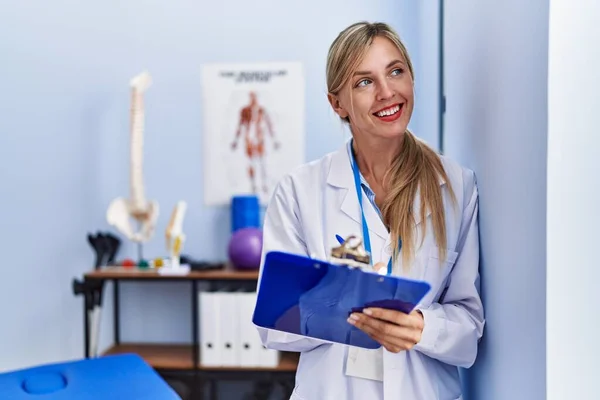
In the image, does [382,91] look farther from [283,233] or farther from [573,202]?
[573,202]

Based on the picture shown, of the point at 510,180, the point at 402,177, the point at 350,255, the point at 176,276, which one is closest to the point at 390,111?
→ the point at 402,177

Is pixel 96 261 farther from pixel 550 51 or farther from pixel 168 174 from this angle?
pixel 550 51

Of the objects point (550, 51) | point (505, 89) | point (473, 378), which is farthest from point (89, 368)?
point (550, 51)

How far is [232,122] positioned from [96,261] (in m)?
0.92

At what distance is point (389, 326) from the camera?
106 centimetres

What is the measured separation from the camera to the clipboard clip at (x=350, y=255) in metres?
0.97

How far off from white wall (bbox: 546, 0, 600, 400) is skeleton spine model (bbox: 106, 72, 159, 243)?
222 centimetres

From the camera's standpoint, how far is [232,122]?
309 cm

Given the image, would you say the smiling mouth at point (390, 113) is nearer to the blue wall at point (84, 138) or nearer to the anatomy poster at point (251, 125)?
the anatomy poster at point (251, 125)

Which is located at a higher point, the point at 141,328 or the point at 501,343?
the point at 501,343

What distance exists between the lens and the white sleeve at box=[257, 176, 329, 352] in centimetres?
134

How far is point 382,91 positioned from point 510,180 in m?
0.31

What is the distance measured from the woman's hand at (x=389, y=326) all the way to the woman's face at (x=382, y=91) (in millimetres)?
389

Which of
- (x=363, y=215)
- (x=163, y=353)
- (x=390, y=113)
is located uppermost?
(x=390, y=113)
